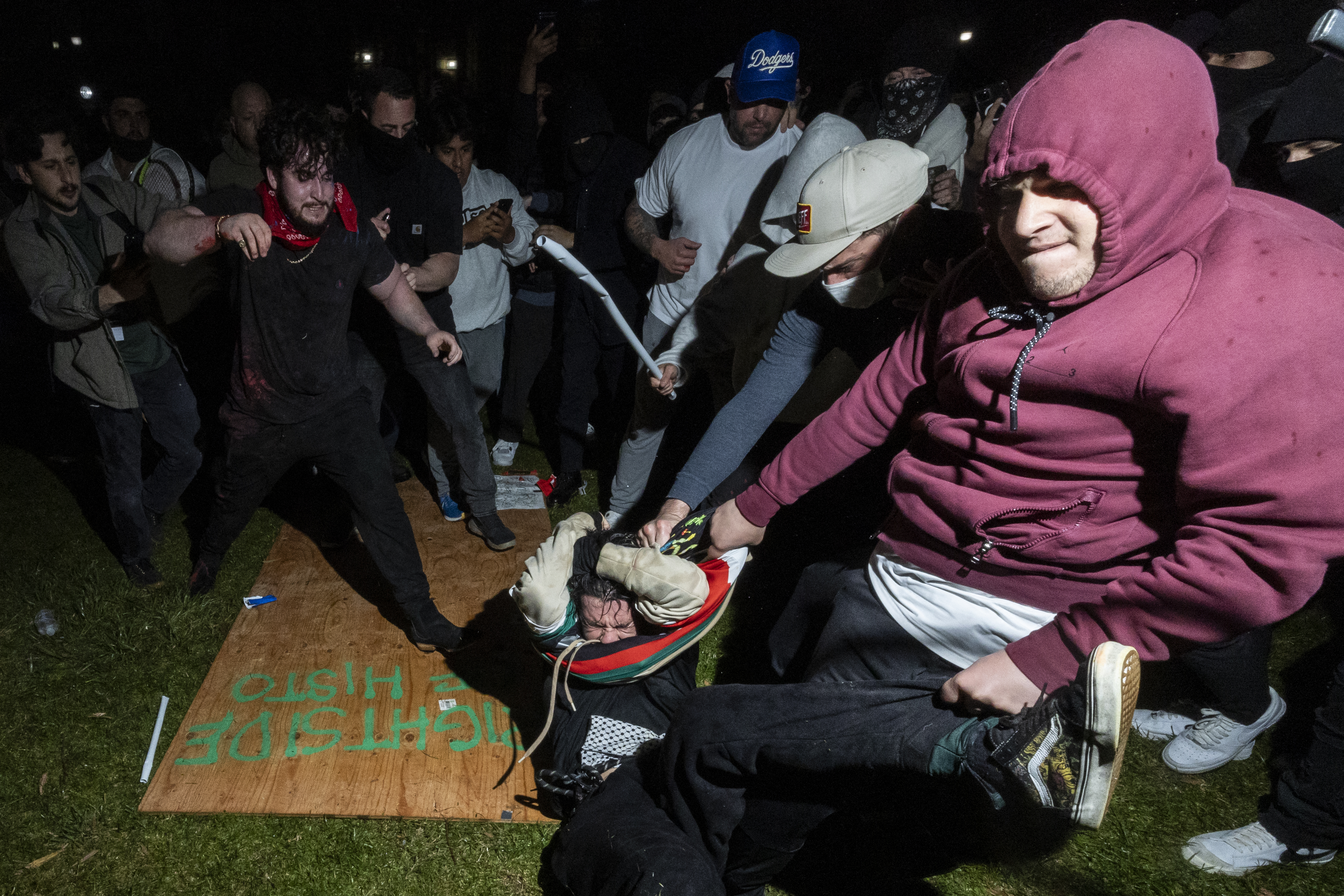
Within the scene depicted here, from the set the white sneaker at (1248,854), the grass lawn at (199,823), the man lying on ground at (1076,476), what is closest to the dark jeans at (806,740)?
the man lying on ground at (1076,476)

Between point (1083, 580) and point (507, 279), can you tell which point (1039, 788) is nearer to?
point (1083, 580)

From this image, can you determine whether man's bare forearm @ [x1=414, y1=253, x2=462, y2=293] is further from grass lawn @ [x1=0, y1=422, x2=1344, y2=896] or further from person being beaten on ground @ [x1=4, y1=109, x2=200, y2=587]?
grass lawn @ [x1=0, y1=422, x2=1344, y2=896]

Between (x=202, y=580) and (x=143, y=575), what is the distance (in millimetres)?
385

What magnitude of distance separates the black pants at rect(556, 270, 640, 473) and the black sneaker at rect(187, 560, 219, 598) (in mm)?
1988

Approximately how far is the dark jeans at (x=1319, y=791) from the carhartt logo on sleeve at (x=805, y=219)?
86.3 inches

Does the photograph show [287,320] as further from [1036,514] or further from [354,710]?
[1036,514]

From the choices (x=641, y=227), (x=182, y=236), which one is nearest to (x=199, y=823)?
(x=182, y=236)

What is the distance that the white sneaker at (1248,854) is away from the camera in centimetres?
259

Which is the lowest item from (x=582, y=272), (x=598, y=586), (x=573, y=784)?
(x=573, y=784)

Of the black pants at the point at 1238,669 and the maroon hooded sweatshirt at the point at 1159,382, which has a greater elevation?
the maroon hooded sweatshirt at the point at 1159,382

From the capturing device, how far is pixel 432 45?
10672 millimetres

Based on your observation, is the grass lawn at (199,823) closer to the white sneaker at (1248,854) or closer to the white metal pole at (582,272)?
the white sneaker at (1248,854)

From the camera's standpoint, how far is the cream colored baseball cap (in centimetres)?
230

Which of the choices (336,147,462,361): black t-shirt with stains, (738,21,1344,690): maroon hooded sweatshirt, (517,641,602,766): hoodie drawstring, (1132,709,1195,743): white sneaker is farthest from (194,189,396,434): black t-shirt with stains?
(1132,709,1195,743): white sneaker
